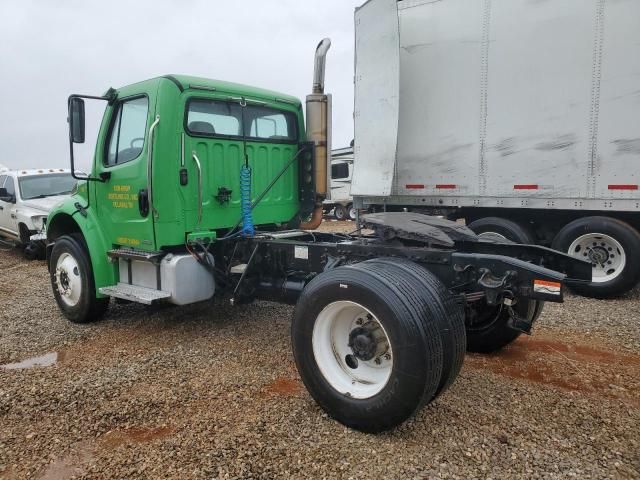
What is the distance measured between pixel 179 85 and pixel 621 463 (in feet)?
14.2

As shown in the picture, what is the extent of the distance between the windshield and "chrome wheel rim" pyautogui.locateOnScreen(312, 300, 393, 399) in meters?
9.22

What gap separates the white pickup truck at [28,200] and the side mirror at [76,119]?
18.6 ft

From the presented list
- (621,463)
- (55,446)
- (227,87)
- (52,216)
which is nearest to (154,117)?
(227,87)

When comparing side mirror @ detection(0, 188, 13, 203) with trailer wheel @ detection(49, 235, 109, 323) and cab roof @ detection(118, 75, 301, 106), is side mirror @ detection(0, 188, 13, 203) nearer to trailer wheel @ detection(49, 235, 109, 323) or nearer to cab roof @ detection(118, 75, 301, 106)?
trailer wheel @ detection(49, 235, 109, 323)

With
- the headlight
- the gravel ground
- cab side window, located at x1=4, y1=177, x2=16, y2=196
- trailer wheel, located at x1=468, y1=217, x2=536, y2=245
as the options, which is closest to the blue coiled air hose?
the gravel ground

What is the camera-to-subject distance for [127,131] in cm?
511

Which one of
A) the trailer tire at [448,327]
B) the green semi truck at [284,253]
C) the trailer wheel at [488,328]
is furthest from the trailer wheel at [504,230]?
the trailer tire at [448,327]

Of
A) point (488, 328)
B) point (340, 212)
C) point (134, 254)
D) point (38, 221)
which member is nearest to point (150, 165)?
point (134, 254)

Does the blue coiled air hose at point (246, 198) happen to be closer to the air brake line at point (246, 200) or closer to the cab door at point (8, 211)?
the air brake line at point (246, 200)

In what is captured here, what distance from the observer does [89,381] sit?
400 centimetres

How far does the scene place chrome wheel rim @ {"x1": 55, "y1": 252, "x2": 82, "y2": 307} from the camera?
559 cm

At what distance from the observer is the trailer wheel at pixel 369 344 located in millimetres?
2922

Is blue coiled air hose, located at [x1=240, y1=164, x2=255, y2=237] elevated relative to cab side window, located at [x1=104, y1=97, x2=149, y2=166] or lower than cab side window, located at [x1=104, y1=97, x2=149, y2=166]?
lower

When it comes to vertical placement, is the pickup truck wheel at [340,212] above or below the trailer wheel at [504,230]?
below
